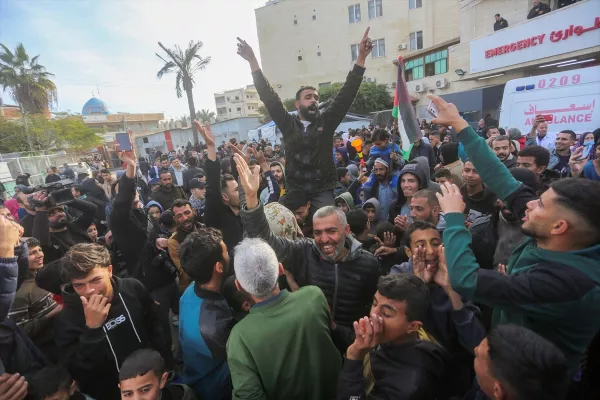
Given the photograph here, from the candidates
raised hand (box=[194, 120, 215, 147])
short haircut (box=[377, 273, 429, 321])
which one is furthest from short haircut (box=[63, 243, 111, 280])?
short haircut (box=[377, 273, 429, 321])

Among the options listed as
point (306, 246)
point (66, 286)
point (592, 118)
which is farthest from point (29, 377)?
point (592, 118)

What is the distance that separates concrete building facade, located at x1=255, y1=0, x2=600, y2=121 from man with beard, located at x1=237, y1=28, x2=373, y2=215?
13.7 metres

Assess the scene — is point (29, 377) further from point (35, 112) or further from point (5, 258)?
point (35, 112)

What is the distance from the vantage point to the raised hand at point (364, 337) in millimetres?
1418

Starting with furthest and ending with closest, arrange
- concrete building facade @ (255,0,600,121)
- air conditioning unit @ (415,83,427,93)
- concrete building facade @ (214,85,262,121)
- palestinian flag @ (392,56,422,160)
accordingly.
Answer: concrete building facade @ (214,85,262,121) → air conditioning unit @ (415,83,427,93) → concrete building facade @ (255,0,600,121) → palestinian flag @ (392,56,422,160)

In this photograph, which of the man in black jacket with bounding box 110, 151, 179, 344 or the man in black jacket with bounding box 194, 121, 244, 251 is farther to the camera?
the man in black jacket with bounding box 194, 121, 244, 251

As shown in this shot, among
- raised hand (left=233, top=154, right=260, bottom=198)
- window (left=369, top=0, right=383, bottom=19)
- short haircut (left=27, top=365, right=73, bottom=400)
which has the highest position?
window (left=369, top=0, right=383, bottom=19)

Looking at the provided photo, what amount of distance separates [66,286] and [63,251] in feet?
5.30

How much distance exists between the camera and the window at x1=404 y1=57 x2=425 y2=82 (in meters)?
24.7

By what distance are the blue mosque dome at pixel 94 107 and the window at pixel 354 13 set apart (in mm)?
43566

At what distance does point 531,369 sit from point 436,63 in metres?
26.3

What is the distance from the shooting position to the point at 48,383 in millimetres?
1770

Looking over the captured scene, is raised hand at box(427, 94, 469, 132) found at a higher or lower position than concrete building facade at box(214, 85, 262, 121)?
lower

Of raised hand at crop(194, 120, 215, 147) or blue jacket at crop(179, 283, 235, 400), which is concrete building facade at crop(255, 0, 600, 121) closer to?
raised hand at crop(194, 120, 215, 147)
